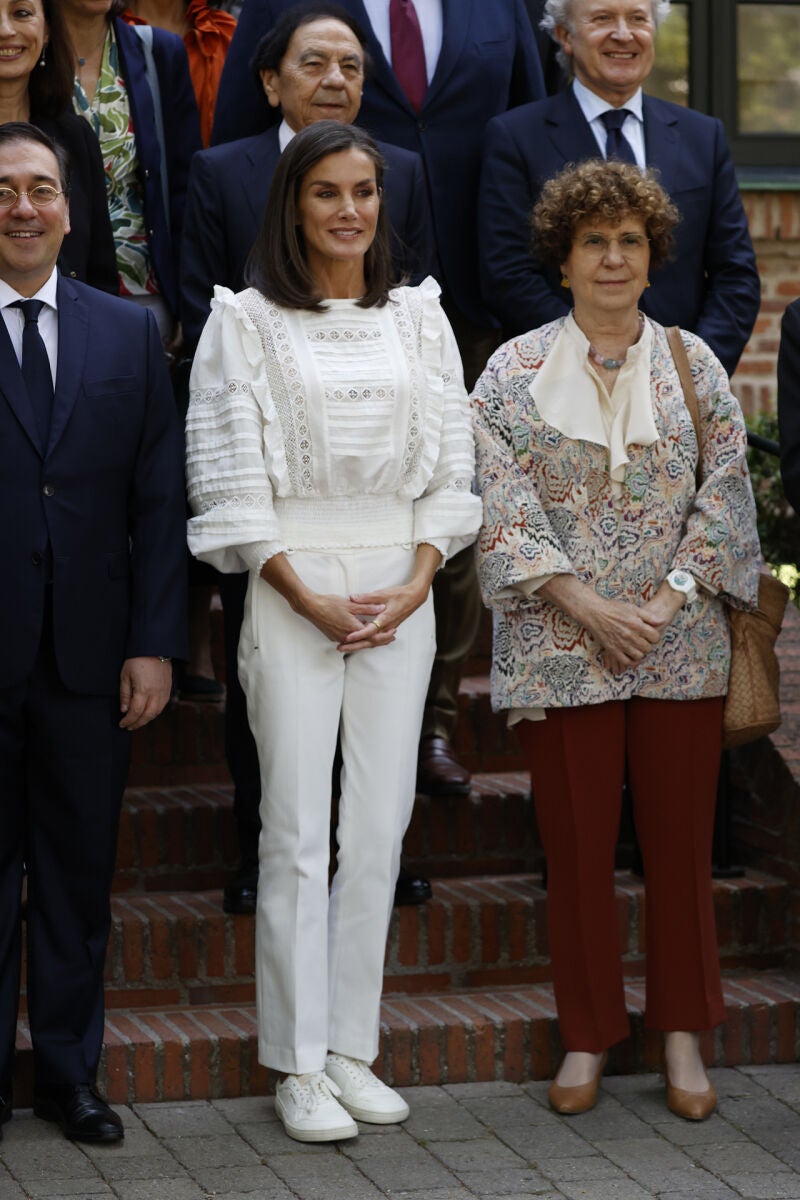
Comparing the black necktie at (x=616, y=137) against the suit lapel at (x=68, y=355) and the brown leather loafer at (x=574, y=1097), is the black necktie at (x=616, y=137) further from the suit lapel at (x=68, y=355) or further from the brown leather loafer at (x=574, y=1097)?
the brown leather loafer at (x=574, y=1097)

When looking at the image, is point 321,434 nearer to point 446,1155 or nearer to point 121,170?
point 121,170

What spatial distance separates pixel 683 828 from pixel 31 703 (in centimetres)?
157

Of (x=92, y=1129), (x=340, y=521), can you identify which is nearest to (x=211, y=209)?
(x=340, y=521)

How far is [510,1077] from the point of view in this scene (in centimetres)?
511

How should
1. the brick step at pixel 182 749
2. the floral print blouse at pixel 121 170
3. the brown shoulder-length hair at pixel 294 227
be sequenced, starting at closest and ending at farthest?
1. the brown shoulder-length hair at pixel 294 227
2. the floral print blouse at pixel 121 170
3. the brick step at pixel 182 749

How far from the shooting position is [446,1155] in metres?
4.60

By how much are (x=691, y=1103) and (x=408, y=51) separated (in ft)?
9.61

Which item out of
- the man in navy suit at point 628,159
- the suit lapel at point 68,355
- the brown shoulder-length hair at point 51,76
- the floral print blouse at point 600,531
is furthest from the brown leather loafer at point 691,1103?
the brown shoulder-length hair at point 51,76

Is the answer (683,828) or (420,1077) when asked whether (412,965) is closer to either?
(420,1077)

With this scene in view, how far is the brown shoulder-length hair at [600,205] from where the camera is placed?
477cm

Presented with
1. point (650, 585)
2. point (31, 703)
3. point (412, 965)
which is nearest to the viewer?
point (31, 703)

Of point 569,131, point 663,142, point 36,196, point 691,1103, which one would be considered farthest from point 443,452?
point 691,1103

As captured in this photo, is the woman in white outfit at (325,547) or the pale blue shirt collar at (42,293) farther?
the woman in white outfit at (325,547)

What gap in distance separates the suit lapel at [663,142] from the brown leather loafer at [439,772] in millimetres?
1686
